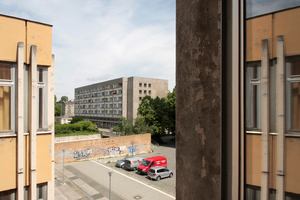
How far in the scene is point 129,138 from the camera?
19.6 metres

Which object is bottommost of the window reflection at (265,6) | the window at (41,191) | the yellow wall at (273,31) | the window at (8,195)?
the window at (41,191)

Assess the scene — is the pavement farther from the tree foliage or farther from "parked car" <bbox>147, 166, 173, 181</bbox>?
the tree foliage

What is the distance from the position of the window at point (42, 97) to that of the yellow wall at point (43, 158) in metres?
0.25

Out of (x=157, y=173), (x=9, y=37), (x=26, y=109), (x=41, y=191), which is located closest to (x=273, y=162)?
(x=26, y=109)

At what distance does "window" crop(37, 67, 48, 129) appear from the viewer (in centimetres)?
362

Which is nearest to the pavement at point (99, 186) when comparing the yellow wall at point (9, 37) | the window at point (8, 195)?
the window at point (8, 195)

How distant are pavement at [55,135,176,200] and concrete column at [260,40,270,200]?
990 cm

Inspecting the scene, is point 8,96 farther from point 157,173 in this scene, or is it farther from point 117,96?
point 117,96

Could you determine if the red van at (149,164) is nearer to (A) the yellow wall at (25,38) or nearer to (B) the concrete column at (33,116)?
(B) the concrete column at (33,116)

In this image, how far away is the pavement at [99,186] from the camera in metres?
9.72

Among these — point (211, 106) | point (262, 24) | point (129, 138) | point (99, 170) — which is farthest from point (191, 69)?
point (129, 138)

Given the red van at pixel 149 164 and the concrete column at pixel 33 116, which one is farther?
the red van at pixel 149 164

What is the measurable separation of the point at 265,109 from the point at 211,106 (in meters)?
0.27

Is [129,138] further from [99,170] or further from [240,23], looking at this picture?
[240,23]
